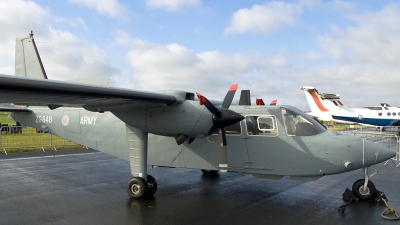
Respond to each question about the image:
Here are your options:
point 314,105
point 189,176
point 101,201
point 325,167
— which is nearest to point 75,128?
point 101,201

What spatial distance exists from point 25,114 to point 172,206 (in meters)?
7.33

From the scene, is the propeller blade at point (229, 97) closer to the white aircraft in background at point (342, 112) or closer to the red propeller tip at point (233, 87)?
the red propeller tip at point (233, 87)

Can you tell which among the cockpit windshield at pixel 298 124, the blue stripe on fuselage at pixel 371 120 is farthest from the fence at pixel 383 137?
the blue stripe on fuselage at pixel 371 120

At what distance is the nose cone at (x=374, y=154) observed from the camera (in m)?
7.61

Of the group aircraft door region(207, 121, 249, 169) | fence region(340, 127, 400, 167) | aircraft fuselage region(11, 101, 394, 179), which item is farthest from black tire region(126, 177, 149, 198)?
fence region(340, 127, 400, 167)

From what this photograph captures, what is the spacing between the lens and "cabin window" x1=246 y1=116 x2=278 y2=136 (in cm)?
804

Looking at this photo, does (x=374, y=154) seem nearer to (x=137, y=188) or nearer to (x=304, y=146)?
(x=304, y=146)

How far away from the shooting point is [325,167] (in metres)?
7.61

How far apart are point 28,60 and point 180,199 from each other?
27.1 ft

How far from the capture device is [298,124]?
794 cm

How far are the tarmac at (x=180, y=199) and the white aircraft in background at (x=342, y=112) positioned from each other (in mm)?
26651

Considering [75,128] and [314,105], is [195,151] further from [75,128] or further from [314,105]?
[314,105]

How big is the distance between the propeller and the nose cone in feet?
10.8

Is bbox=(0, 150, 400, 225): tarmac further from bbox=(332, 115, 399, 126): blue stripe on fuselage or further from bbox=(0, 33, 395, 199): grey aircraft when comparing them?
bbox=(332, 115, 399, 126): blue stripe on fuselage
